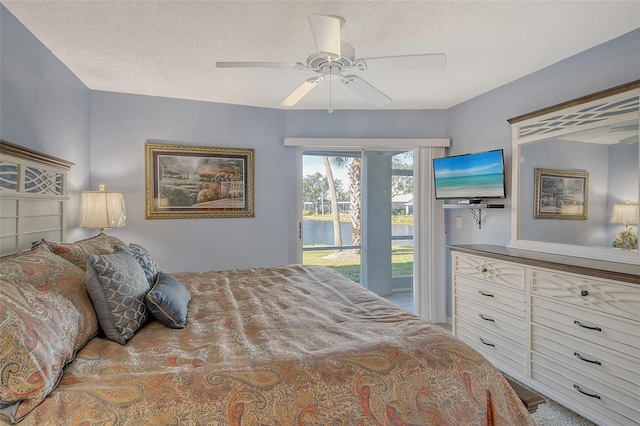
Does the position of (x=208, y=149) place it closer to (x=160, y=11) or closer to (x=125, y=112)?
(x=125, y=112)

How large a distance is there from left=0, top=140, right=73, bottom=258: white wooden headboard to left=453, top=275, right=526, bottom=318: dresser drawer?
328 cm

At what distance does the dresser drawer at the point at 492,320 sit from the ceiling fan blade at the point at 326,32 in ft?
7.57

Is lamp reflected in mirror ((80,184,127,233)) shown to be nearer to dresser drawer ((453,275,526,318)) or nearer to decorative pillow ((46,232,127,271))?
decorative pillow ((46,232,127,271))

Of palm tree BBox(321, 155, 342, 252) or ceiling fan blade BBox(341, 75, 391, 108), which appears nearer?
ceiling fan blade BBox(341, 75, 391, 108)

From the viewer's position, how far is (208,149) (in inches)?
145

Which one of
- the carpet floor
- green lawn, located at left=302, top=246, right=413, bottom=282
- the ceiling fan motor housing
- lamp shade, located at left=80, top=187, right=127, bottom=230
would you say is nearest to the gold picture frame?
the carpet floor

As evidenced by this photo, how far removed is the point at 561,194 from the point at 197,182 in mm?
3424

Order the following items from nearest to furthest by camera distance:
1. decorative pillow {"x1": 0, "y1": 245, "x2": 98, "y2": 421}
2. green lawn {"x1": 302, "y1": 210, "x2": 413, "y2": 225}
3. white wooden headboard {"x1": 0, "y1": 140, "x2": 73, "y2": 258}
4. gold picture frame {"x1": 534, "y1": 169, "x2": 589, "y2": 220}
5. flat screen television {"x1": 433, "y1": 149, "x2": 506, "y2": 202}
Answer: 1. decorative pillow {"x1": 0, "y1": 245, "x2": 98, "y2": 421}
2. white wooden headboard {"x1": 0, "y1": 140, "x2": 73, "y2": 258}
3. gold picture frame {"x1": 534, "y1": 169, "x2": 589, "y2": 220}
4. flat screen television {"x1": 433, "y1": 149, "x2": 506, "y2": 202}
5. green lawn {"x1": 302, "y1": 210, "x2": 413, "y2": 225}

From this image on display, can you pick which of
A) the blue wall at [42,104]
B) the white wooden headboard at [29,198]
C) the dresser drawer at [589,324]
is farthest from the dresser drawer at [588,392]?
the blue wall at [42,104]

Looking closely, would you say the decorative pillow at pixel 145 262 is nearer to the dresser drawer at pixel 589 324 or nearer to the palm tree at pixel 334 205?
the palm tree at pixel 334 205

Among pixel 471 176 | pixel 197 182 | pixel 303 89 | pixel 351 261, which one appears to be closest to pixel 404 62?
pixel 303 89

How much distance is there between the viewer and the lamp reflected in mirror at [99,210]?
112 inches

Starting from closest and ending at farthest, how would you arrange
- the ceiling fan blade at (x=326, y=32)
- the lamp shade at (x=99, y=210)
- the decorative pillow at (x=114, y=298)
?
1. the decorative pillow at (x=114, y=298)
2. the ceiling fan blade at (x=326, y=32)
3. the lamp shade at (x=99, y=210)

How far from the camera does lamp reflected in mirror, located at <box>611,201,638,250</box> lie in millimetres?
2162
